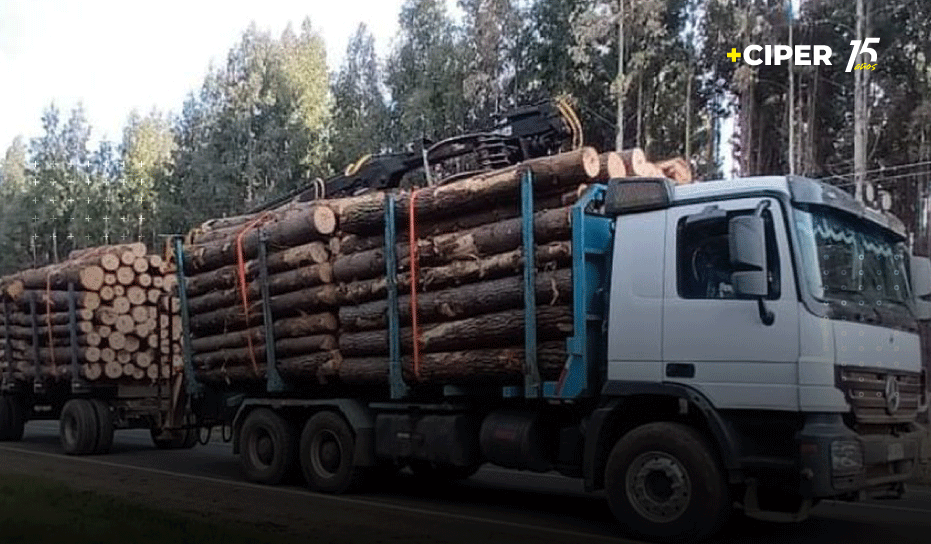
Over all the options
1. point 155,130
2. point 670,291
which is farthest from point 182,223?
point 670,291

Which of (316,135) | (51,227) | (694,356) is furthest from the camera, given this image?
(51,227)

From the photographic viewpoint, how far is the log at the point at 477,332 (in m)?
8.95

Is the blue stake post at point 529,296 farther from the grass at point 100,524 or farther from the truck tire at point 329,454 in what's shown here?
the truck tire at point 329,454

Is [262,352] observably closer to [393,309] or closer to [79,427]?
[393,309]

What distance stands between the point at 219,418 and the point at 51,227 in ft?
143

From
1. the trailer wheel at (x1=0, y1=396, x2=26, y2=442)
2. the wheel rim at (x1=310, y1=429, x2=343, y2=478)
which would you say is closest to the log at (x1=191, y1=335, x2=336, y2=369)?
the wheel rim at (x1=310, y1=429, x2=343, y2=478)

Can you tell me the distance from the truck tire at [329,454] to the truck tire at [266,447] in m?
0.25

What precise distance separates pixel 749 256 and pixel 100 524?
541cm

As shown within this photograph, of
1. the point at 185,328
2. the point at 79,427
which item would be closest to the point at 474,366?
the point at 185,328

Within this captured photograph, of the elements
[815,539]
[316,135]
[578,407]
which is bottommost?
[815,539]

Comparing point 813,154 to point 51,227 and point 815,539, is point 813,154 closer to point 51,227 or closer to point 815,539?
point 815,539

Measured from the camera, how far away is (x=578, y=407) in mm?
9008

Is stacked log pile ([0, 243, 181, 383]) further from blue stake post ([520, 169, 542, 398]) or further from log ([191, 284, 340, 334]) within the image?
blue stake post ([520, 169, 542, 398])

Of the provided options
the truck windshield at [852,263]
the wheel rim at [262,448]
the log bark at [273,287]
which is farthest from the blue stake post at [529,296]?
the wheel rim at [262,448]
